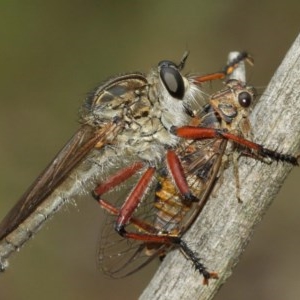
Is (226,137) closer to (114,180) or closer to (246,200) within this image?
(246,200)

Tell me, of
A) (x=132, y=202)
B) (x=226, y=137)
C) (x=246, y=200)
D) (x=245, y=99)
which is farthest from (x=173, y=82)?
(x=246, y=200)

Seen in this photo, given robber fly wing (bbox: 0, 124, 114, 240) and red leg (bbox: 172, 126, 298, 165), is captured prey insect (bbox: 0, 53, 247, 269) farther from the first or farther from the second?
red leg (bbox: 172, 126, 298, 165)

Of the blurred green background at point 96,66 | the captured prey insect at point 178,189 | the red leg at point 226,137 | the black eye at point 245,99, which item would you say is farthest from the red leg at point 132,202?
the blurred green background at point 96,66

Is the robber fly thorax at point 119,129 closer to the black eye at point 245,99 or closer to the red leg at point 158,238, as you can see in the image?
the red leg at point 158,238

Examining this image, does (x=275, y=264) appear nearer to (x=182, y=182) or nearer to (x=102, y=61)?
(x=102, y=61)

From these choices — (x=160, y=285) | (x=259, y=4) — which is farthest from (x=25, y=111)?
(x=160, y=285)

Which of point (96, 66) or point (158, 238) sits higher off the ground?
point (96, 66)
